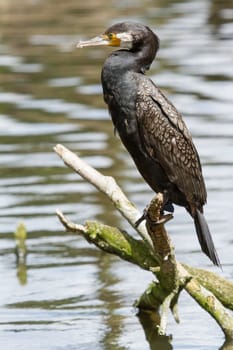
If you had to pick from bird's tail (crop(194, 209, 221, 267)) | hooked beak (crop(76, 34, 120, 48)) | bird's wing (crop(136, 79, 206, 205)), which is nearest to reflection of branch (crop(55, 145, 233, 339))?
bird's tail (crop(194, 209, 221, 267))

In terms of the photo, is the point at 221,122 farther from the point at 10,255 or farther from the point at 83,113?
the point at 10,255

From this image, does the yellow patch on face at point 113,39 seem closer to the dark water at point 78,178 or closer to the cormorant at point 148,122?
the cormorant at point 148,122

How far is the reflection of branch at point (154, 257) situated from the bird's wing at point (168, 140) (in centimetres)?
34

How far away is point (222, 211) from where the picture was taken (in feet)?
36.7

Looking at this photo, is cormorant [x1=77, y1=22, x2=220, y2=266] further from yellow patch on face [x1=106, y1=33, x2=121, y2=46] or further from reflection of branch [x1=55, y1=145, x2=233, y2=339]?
reflection of branch [x1=55, y1=145, x2=233, y2=339]

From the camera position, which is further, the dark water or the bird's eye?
the dark water

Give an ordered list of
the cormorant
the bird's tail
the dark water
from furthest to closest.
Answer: the dark water
the bird's tail
the cormorant

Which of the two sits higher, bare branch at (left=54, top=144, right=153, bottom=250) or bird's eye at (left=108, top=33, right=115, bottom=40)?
bird's eye at (left=108, top=33, right=115, bottom=40)

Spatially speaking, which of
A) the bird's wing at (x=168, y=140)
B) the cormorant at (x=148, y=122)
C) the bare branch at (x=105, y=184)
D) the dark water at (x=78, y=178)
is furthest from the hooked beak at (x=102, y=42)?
the dark water at (x=78, y=178)

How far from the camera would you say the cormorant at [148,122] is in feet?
25.0

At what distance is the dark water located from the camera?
29.2ft

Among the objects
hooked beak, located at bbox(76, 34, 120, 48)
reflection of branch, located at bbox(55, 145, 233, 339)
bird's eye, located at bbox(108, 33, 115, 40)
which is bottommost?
reflection of branch, located at bbox(55, 145, 233, 339)

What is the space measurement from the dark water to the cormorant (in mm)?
1048

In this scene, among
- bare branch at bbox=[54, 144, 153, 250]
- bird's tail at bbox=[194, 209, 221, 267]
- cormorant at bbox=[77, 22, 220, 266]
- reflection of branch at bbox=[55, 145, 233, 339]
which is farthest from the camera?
bird's tail at bbox=[194, 209, 221, 267]
